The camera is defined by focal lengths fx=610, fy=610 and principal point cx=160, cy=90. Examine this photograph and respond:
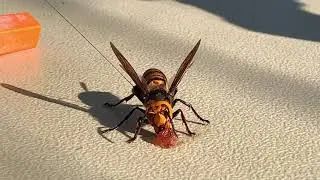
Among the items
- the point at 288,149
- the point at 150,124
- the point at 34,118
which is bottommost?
the point at 34,118

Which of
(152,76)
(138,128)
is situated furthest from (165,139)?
(152,76)

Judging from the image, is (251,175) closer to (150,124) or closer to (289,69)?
(150,124)

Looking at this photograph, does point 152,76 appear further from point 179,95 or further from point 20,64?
point 20,64

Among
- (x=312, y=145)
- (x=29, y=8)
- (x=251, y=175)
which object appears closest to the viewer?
(x=251, y=175)

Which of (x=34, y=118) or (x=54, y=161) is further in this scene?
(x=34, y=118)

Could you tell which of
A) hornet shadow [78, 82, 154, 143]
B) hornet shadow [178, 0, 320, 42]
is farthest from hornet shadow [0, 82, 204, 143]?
hornet shadow [178, 0, 320, 42]

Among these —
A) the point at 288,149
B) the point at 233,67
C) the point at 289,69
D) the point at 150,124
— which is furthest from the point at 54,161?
the point at 289,69

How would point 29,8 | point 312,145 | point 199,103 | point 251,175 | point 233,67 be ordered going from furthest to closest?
1. point 29,8
2. point 233,67
3. point 199,103
4. point 312,145
5. point 251,175
